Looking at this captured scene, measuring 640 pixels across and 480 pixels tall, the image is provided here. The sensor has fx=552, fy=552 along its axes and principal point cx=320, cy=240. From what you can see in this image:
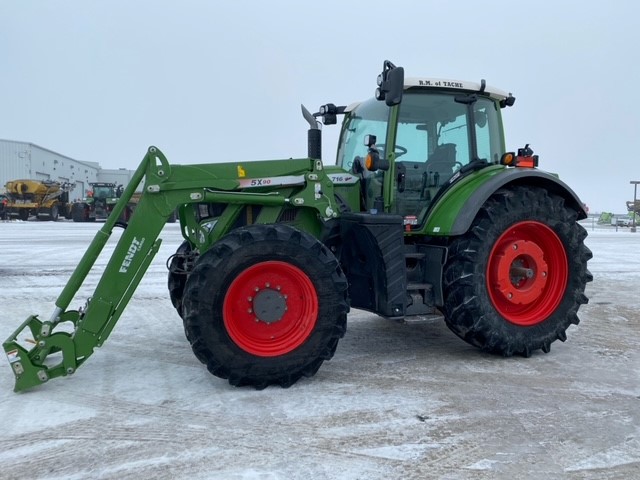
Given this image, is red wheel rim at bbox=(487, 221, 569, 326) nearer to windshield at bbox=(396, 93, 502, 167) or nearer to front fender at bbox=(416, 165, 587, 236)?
front fender at bbox=(416, 165, 587, 236)

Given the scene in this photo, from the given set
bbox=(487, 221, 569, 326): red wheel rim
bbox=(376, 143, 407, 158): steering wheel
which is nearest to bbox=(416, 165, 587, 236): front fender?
bbox=(487, 221, 569, 326): red wheel rim

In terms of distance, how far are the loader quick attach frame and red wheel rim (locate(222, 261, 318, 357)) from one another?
59cm

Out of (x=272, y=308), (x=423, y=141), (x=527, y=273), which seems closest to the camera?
(x=272, y=308)

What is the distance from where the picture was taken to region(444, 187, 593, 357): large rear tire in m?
4.42

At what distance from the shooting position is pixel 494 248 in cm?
460

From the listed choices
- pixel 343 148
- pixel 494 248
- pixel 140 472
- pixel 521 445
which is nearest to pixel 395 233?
pixel 494 248

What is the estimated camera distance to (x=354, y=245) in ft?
→ 15.2

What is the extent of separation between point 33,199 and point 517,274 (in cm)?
2955

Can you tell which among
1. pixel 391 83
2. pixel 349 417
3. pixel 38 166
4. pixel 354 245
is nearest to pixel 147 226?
pixel 354 245

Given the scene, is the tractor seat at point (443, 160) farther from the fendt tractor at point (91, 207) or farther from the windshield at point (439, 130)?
the fendt tractor at point (91, 207)

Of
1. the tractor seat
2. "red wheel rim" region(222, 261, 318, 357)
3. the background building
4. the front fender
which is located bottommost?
"red wheel rim" region(222, 261, 318, 357)

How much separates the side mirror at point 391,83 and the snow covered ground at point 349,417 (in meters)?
2.05

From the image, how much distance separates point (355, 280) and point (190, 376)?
1552 millimetres

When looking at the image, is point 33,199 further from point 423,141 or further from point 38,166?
point 423,141
